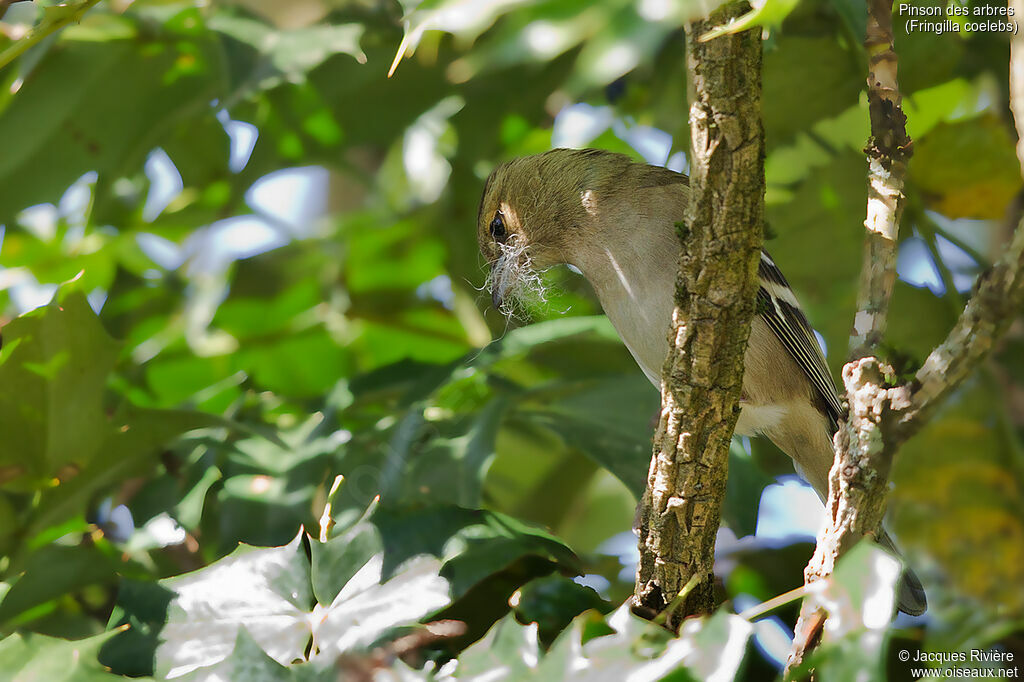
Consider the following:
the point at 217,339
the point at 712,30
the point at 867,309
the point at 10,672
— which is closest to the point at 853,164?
the point at 867,309

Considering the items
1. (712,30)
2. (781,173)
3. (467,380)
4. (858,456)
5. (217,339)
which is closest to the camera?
(712,30)

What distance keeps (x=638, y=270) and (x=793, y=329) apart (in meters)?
0.55

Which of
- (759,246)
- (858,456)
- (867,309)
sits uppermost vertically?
(759,246)

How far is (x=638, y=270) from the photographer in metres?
3.03

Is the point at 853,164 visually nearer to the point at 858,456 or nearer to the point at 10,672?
the point at 858,456

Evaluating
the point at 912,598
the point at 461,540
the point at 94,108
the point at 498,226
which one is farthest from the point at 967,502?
the point at 94,108

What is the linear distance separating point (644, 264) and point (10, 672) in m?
2.01

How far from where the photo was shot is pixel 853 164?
3.44m

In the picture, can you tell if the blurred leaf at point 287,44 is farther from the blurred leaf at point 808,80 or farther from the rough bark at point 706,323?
the rough bark at point 706,323

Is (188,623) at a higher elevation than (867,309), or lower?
lower

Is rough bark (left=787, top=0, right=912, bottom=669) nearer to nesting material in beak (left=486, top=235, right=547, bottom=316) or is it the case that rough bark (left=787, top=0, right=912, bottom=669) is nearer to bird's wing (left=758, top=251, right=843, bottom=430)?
bird's wing (left=758, top=251, right=843, bottom=430)

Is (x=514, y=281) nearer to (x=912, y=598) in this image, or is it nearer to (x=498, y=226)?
(x=498, y=226)

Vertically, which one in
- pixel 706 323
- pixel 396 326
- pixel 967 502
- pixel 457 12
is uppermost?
pixel 457 12

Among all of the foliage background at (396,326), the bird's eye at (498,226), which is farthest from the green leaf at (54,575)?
the bird's eye at (498,226)
